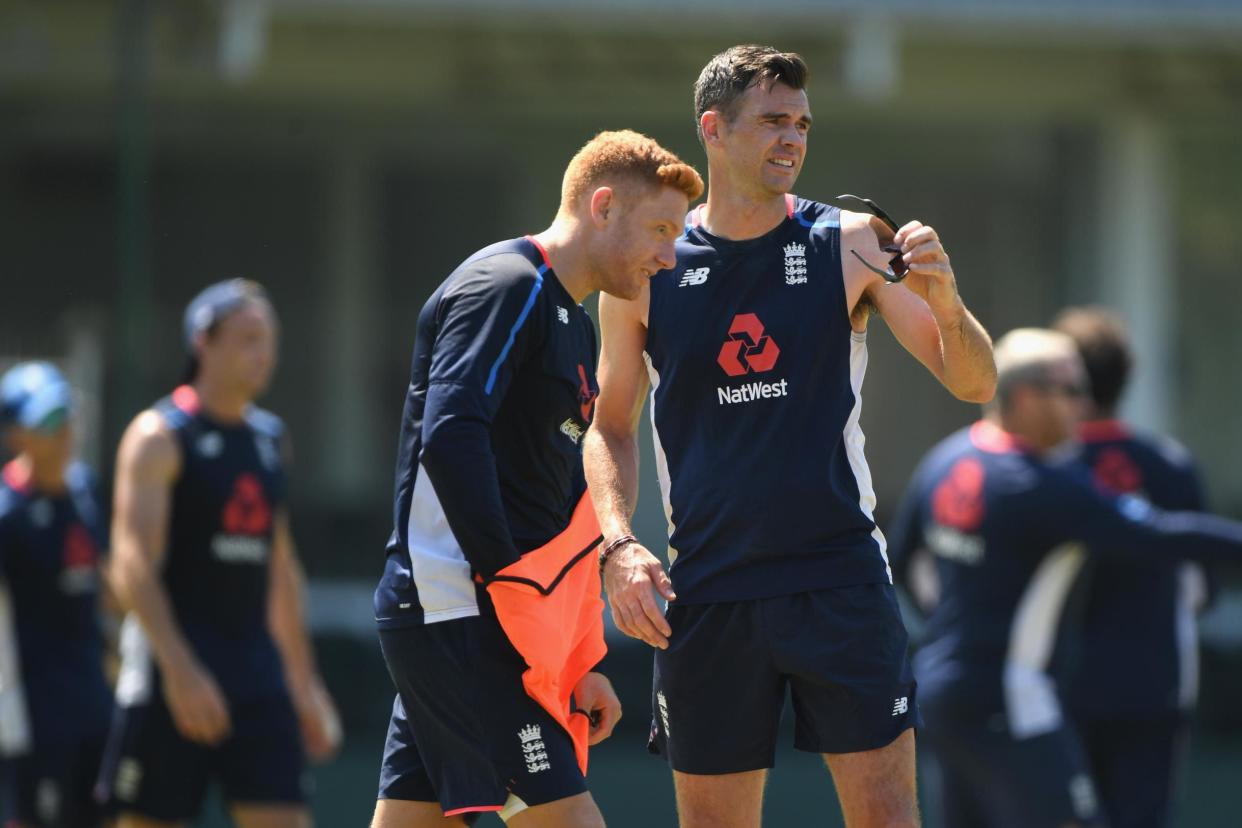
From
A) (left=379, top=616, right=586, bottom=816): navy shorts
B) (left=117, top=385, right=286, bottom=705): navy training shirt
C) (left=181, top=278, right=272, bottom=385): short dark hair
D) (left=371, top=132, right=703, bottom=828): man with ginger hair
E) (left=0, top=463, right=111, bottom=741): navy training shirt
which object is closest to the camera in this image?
(left=371, top=132, right=703, bottom=828): man with ginger hair

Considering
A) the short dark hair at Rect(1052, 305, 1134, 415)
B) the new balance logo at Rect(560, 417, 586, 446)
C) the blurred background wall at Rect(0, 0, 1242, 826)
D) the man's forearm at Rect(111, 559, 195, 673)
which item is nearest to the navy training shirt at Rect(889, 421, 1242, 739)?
the short dark hair at Rect(1052, 305, 1134, 415)

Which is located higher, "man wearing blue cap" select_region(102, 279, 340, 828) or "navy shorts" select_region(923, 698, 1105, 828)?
"man wearing blue cap" select_region(102, 279, 340, 828)

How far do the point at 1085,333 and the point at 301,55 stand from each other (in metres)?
6.71

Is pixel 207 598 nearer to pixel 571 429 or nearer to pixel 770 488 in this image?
pixel 571 429

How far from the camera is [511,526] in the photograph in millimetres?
4223

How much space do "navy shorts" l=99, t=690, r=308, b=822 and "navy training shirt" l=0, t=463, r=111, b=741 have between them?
0.90 meters

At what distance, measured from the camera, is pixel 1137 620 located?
678 cm

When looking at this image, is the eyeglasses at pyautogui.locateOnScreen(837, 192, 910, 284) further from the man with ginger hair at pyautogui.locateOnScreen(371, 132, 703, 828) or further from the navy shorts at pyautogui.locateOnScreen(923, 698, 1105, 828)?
the navy shorts at pyautogui.locateOnScreen(923, 698, 1105, 828)

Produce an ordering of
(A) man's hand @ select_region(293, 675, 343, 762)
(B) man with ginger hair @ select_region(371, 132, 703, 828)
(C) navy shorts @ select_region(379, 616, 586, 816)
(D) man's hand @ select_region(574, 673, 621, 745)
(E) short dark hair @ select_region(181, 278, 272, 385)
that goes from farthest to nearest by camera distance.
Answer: (A) man's hand @ select_region(293, 675, 343, 762) < (E) short dark hair @ select_region(181, 278, 272, 385) < (D) man's hand @ select_region(574, 673, 621, 745) < (C) navy shorts @ select_region(379, 616, 586, 816) < (B) man with ginger hair @ select_region(371, 132, 703, 828)

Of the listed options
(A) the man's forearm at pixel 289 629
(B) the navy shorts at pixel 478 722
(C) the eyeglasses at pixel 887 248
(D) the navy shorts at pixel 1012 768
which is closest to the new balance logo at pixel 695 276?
(C) the eyeglasses at pixel 887 248

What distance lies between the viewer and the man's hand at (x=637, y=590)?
13.4 feet

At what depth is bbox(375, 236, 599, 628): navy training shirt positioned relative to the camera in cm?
396

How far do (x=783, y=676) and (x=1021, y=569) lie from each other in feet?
6.85

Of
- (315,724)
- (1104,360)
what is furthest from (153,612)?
(1104,360)
